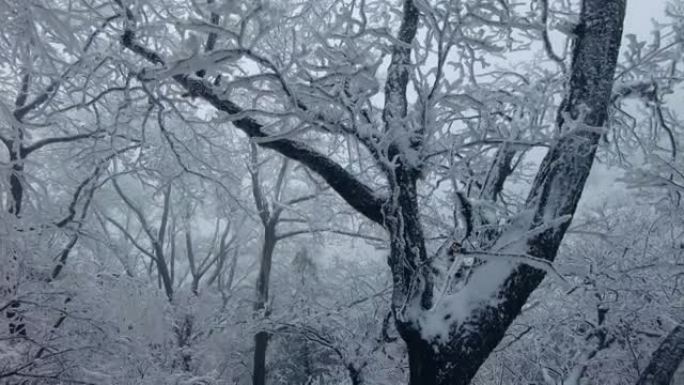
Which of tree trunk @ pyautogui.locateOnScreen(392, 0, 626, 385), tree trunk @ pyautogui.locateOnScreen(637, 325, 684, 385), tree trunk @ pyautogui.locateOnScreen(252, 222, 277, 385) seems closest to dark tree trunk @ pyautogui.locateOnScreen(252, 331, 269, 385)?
tree trunk @ pyautogui.locateOnScreen(252, 222, 277, 385)

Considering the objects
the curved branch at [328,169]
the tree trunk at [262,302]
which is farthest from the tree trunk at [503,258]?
the tree trunk at [262,302]

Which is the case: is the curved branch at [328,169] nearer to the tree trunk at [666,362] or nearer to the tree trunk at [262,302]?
the tree trunk at [666,362]

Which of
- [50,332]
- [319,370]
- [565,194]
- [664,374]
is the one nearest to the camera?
[565,194]

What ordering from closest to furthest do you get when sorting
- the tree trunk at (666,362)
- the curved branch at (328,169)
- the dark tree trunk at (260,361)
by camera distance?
1. the curved branch at (328,169)
2. the tree trunk at (666,362)
3. the dark tree trunk at (260,361)

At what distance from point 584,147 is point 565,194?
1.07 feet

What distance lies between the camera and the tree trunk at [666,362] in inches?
163

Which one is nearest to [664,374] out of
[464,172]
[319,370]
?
[464,172]

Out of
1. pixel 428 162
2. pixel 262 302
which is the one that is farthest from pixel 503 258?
pixel 262 302

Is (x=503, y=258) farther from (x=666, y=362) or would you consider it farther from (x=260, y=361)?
(x=260, y=361)

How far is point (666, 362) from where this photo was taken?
13.8 feet

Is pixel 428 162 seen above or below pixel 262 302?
below

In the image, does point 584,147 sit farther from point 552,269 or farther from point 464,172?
point 552,269

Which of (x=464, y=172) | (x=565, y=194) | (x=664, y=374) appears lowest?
(x=664, y=374)

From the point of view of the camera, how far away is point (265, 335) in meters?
10.5
